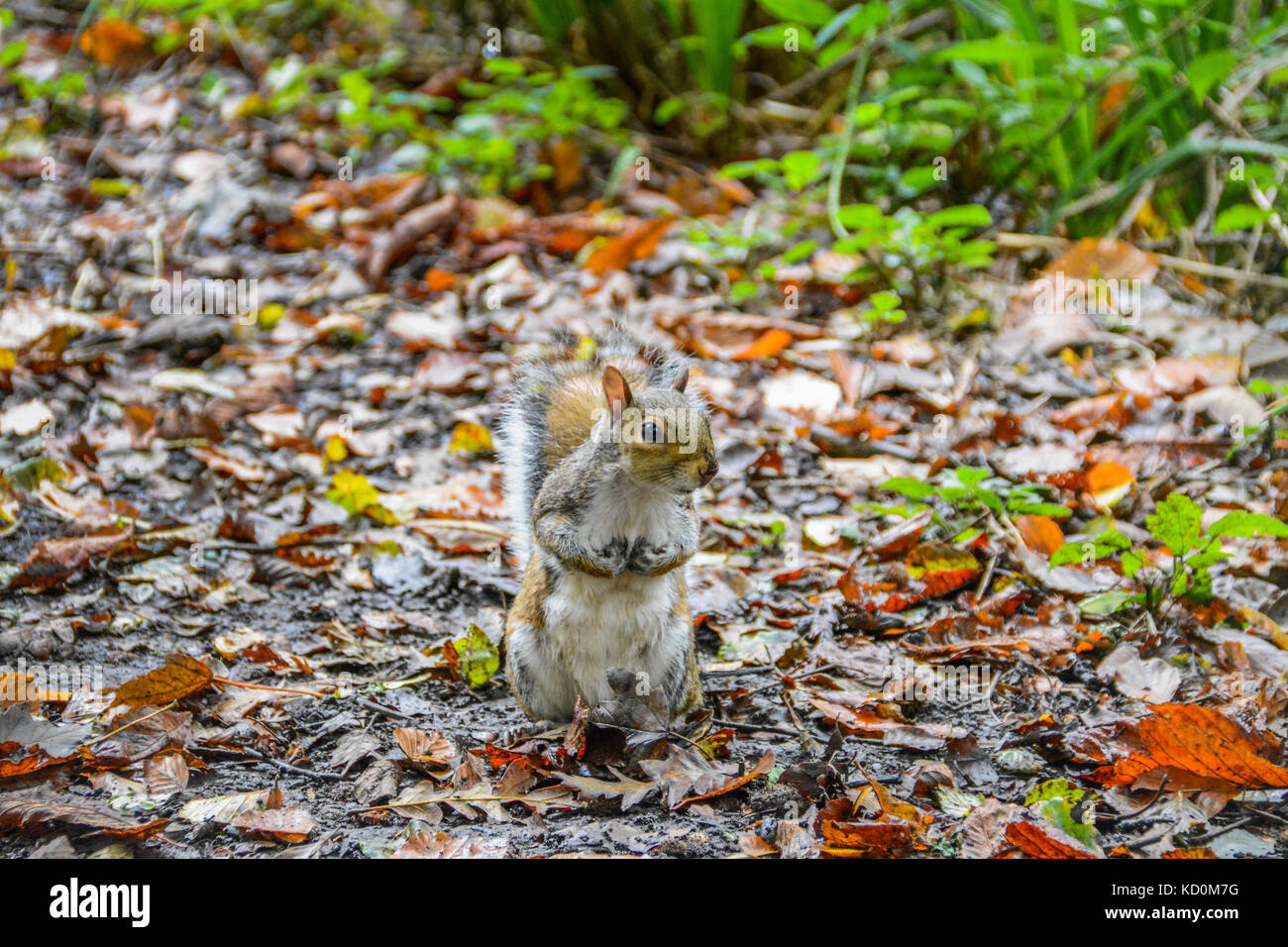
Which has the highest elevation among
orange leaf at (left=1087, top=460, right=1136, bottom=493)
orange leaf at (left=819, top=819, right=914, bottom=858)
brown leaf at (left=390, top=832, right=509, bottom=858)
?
orange leaf at (left=1087, top=460, right=1136, bottom=493)

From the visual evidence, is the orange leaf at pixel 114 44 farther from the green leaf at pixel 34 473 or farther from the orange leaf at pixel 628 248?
the green leaf at pixel 34 473

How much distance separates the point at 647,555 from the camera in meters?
2.27

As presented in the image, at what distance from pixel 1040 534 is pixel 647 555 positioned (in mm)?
1194

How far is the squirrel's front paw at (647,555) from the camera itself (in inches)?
89.5

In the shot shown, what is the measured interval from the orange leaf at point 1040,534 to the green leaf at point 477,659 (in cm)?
137

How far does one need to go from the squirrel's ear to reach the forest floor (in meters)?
0.64

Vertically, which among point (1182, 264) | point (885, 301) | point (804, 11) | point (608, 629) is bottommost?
point (608, 629)

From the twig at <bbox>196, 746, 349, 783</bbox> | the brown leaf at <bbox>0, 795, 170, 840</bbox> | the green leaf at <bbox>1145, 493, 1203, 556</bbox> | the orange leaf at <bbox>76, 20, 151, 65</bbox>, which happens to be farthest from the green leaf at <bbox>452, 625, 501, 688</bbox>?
the orange leaf at <bbox>76, 20, 151, 65</bbox>

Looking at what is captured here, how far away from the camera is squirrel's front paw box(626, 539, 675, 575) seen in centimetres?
227

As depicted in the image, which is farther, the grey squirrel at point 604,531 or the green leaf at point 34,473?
the green leaf at point 34,473

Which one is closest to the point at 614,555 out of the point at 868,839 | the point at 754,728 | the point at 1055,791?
the point at 754,728

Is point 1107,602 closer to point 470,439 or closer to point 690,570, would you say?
point 690,570

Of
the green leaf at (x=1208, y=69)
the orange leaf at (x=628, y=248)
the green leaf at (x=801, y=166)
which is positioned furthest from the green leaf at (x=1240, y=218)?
the orange leaf at (x=628, y=248)

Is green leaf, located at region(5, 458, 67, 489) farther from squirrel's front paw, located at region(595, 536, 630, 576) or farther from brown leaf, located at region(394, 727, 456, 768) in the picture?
squirrel's front paw, located at region(595, 536, 630, 576)
